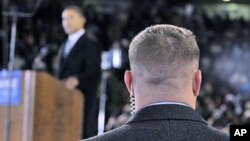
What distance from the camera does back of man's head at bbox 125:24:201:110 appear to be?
1337 mm

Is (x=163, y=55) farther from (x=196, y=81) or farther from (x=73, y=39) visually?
(x=73, y=39)

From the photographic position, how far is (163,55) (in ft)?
4.38

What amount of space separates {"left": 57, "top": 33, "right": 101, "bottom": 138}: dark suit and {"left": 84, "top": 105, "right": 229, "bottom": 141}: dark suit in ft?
10.6

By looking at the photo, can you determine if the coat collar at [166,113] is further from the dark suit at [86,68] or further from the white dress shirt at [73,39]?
the white dress shirt at [73,39]

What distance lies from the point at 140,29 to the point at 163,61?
799 cm

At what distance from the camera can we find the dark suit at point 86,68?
458 centimetres

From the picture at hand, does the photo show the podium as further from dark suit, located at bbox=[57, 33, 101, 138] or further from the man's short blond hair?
the man's short blond hair

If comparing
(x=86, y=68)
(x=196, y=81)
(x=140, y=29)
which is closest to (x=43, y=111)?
(x=86, y=68)

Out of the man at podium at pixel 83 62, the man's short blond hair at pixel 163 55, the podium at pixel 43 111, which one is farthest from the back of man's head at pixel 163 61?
the man at podium at pixel 83 62

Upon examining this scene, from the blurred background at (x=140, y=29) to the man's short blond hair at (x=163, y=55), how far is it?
5.53 meters

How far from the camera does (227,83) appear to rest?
9.37 meters

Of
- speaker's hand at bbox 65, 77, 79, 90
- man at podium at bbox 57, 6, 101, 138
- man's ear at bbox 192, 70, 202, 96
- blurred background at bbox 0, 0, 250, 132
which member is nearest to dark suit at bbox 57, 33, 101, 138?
man at podium at bbox 57, 6, 101, 138

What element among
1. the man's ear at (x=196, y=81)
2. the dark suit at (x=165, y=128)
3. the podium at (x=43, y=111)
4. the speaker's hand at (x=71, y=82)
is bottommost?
the podium at (x=43, y=111)

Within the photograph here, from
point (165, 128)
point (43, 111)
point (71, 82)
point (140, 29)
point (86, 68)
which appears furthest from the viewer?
A: point (140, 29)
